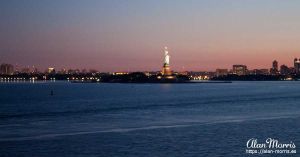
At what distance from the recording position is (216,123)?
3375 centimetres

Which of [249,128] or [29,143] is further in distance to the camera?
[249,128]

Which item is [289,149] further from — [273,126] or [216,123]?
[216,123]

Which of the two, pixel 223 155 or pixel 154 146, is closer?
pixel 223 155

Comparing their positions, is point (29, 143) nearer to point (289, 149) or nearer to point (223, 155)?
point (223, 155)

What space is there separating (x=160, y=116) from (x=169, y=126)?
26.3ft

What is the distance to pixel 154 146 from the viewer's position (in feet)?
78.3

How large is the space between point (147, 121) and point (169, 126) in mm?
3843

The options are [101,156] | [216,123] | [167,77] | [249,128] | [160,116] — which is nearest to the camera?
[101,156]

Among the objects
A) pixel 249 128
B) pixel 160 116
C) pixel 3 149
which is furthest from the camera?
pixel 160 116

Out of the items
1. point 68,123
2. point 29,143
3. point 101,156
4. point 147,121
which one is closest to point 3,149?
point 29,143

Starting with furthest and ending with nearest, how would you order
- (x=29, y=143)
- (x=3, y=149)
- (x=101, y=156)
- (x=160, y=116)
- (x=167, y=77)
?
(x=167, y=77), (x=160, y=116), (x=29, y=143), (x=3, y=149), (x=101, y=156)

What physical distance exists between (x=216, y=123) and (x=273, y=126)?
3.80 metres

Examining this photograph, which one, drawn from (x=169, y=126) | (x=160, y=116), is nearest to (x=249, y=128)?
(x=169, y=126)

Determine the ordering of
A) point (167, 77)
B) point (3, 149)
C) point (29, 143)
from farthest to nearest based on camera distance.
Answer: point (167, 77) < point (29, 143) < point (3, 149)
